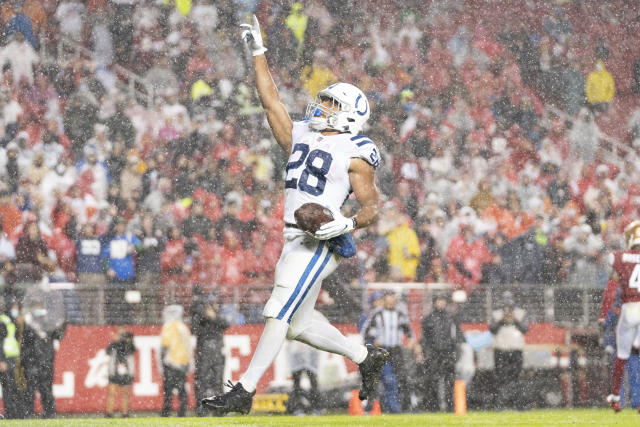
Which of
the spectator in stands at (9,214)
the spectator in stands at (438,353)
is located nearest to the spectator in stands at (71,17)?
the spectator in stands at (9,214)

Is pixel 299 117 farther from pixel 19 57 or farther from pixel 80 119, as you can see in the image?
pixel 19 57

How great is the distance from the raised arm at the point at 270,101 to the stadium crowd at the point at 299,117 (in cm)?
503

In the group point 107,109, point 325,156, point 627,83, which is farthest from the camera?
point 627,83

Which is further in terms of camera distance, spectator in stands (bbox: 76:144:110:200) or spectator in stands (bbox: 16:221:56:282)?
spectator in stands (bbox: 76:144:110:200)

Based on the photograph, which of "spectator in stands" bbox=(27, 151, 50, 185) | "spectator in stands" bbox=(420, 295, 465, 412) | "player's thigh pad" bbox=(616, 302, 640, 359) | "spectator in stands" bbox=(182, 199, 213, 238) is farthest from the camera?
"spectator in stands" bbox=(27, 151, 50, 185)

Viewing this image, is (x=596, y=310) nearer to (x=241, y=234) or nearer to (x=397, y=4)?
(x=241, y=234)

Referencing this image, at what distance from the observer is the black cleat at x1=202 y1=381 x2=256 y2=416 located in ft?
18.5

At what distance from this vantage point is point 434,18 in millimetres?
17094

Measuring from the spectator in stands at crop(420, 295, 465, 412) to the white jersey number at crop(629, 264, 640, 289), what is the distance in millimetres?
2339

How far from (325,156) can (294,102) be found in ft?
30.3

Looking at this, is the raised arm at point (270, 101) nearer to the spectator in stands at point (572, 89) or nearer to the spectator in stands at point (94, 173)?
the spectator in stands at point (94, 173)

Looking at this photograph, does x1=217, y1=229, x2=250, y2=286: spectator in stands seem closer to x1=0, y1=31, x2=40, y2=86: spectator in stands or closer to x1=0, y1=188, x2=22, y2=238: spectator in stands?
x1=0, y1=188, x2=22, y2=238: spectator in stands

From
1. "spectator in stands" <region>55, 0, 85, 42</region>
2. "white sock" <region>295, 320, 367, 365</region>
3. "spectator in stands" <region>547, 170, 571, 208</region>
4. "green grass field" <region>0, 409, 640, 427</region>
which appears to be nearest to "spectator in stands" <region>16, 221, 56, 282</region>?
"green grass field" <region>0, 409, 640, 427</region>

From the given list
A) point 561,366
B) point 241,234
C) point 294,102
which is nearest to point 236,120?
point 294,102
